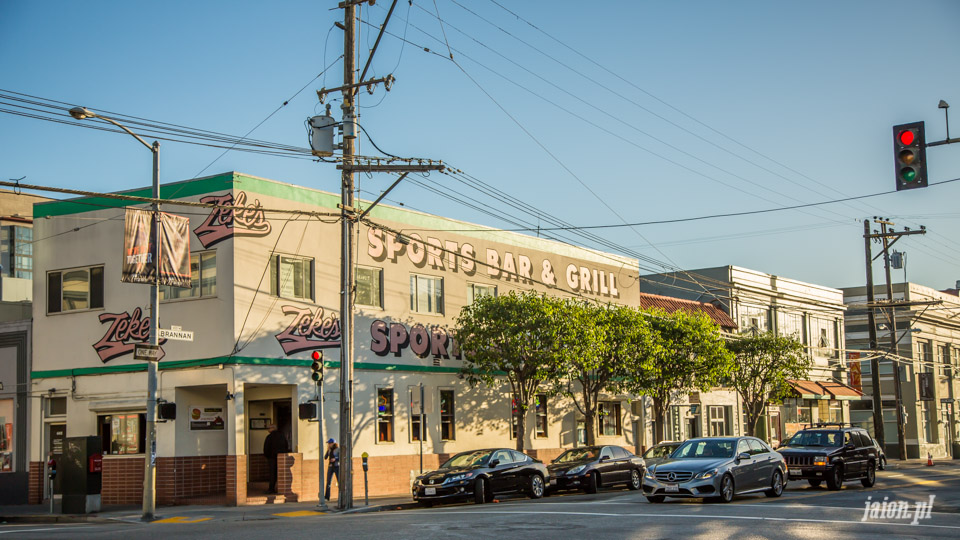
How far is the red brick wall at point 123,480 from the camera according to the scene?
2695cm

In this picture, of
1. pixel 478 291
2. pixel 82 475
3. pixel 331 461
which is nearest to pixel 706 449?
pixel 331 461

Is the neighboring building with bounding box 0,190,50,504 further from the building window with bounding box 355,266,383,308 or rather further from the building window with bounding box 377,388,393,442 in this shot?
the building window with bounding box 377,388,393,442

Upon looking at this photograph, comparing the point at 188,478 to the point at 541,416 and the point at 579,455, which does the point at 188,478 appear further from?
the point at 541,416

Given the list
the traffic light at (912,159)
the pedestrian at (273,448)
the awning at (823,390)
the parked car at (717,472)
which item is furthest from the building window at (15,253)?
the awning at (823,390)

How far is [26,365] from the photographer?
30.1m

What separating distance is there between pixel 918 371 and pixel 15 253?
5568 centimetres

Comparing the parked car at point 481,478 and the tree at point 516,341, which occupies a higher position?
the tree at point 516,341

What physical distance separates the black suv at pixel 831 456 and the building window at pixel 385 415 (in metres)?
11.8

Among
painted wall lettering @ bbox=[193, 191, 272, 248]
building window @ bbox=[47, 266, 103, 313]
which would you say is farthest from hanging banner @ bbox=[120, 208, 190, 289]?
building window @ bbox=[47, 266, 103, 313]

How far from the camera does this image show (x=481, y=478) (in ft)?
78.7

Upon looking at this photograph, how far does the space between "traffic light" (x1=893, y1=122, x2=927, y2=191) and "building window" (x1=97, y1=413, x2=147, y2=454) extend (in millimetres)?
20361

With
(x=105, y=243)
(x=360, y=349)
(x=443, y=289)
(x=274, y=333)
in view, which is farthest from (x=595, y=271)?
(x=105, y=243)

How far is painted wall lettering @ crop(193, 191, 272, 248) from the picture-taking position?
26797 mm

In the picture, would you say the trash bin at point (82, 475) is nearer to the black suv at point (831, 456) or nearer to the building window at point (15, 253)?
the building window at point (15, 253)
